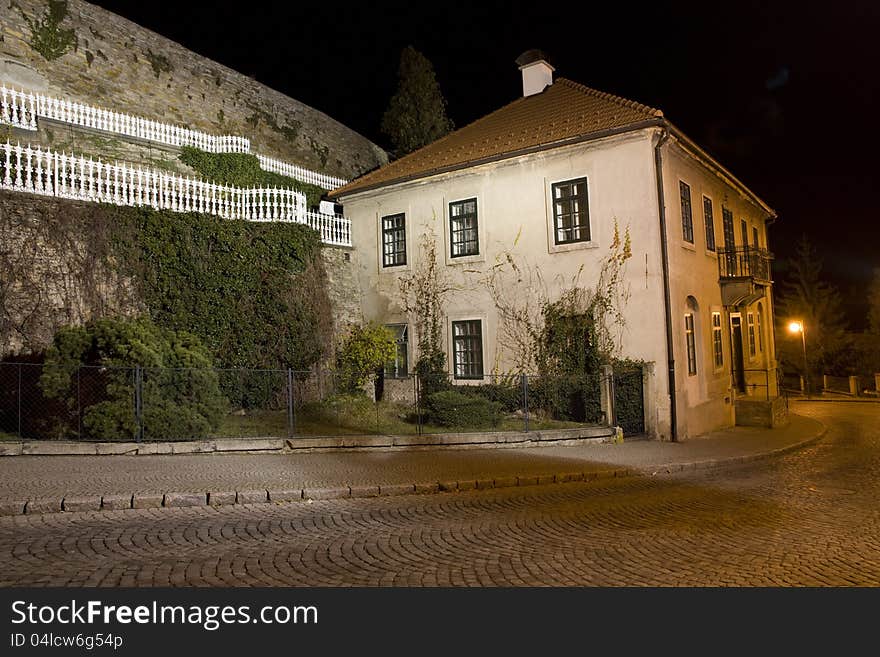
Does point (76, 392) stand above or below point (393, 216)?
below

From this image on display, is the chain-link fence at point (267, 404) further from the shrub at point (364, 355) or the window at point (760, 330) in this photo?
the window at point (760, 330)

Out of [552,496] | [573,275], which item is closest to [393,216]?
[573,275]

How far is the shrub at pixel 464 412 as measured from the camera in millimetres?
14523

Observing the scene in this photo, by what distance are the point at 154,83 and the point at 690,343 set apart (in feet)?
62.2

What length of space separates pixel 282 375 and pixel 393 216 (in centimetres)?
659

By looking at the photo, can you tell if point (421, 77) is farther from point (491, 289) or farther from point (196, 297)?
point (196, 297)

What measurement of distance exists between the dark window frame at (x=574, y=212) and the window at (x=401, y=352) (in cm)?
568

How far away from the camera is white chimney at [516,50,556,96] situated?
20844 mm

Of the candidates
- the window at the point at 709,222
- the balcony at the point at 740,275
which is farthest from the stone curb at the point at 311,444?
the window at the point at 709,222

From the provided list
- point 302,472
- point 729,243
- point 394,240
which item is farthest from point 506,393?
point 729,243

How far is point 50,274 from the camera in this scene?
13180 millimetres

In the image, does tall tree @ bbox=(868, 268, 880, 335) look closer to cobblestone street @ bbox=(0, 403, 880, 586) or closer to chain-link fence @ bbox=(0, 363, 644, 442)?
chain-link fence @ bbox=(0, 363, 644, 442)

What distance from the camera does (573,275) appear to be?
54.6ft

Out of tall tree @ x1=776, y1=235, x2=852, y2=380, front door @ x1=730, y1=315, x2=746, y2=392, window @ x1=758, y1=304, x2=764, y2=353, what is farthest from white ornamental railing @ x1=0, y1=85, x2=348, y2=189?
tall tree @ x1=776, y1=235, x2=852, y2=380
